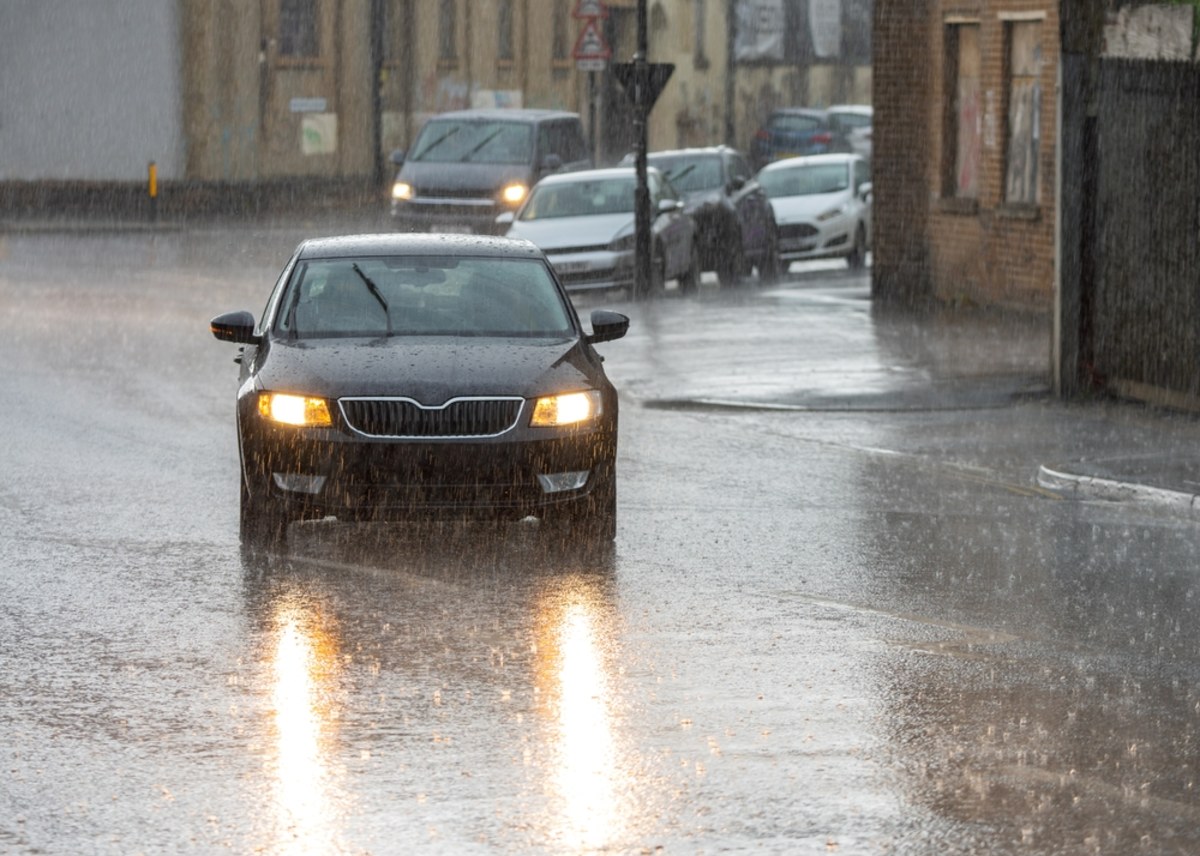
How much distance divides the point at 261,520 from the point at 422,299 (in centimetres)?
Answer: 160

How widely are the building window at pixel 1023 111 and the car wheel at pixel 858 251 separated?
862cm

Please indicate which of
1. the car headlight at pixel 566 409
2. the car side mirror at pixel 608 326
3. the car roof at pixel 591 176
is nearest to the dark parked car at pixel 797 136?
the car roof at pixel 591 176

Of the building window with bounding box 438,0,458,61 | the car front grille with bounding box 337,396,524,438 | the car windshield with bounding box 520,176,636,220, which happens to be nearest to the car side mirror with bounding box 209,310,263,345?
the car front grille with bounding box 337,396,524,438

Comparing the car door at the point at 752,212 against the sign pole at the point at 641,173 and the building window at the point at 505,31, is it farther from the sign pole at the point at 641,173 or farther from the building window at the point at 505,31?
the building window at the point at 505,31

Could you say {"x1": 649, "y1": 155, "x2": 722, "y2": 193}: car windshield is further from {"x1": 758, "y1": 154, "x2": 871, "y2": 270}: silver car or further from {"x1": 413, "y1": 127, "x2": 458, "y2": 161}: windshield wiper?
{"x1": 413, "y1": 127, "x2": 458, "y2": 161}: windshield wiper

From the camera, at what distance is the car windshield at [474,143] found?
118 feet

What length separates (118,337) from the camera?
76.4 ft

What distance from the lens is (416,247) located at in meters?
13.4

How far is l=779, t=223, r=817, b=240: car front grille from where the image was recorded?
3497cm

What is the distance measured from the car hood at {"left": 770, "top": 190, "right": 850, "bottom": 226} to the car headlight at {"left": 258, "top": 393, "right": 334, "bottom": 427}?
76.3 ft

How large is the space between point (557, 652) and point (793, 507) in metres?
4.31

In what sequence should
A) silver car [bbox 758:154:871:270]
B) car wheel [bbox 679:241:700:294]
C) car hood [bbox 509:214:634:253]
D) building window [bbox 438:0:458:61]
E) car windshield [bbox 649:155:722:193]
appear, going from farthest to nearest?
1. building window [bbox 438:0:458:61]
2. silver car [bbox 758:154:871:270]
3. car windshield [bbox 649:155:722:193]
4. car wheel [bbox 679:241:700:294]
5. car hood [bbox 509:214:634:253]

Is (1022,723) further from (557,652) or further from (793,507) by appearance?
(793,507)

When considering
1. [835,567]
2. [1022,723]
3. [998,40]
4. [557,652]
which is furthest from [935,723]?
[998,40]
